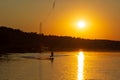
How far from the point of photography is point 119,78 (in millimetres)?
58594

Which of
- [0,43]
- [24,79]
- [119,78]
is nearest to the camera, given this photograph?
[24,79]

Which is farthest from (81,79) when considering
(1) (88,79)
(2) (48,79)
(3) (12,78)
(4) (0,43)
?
(4) (0,43)

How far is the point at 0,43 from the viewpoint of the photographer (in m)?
198

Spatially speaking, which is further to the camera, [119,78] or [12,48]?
[12,48]

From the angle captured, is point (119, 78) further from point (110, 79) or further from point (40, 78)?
point (40, 78)

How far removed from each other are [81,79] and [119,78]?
547 centimetres

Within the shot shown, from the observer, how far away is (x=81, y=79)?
57469 millimetres

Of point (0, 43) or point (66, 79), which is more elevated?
point (0, 43)

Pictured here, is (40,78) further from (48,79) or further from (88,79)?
(88,79)

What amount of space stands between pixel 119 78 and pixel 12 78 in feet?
→ 48.7

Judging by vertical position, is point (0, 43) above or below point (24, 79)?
above

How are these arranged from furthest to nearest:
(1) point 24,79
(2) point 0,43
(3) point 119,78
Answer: (2) point 0,43
(3) point 119,78
(1) point 24,79

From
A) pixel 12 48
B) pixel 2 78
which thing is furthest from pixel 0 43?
pixel 2 78

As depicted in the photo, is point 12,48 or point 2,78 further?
point 12,48
